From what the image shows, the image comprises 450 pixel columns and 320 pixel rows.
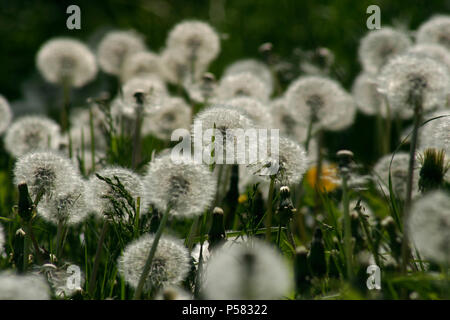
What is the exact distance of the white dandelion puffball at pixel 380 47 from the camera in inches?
133

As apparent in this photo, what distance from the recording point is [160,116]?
3348mm

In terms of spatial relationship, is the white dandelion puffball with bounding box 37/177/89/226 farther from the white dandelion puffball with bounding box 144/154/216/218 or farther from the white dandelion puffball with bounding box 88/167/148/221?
the white dandelion puffball with bounding box 144/154/216/218

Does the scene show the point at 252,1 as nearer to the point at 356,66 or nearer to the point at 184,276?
the point at 356,66

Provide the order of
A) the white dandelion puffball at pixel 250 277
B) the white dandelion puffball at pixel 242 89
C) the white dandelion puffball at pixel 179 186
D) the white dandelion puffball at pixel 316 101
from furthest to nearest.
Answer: the white dandelion puffball at pixel 242 89
the white dandelion puffball at pixel 316 101
the white dandelion puffball at pixel 179 186
the white dandelion puffball at pixel 250 277

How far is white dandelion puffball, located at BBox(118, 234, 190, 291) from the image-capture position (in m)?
1.70

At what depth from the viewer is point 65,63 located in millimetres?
4004

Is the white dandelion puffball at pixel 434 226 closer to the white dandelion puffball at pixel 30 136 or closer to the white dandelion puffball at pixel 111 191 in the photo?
the white dandelion puffball at pixel 111 191

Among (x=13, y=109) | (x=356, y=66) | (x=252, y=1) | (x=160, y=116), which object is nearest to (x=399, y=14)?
(x=356, y=66)

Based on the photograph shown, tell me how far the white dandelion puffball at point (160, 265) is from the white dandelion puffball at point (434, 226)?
27.5 inches

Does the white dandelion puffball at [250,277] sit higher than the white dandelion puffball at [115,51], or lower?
lower

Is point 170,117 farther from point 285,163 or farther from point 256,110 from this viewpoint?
point 285,163

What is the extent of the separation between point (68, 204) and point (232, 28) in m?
4.70

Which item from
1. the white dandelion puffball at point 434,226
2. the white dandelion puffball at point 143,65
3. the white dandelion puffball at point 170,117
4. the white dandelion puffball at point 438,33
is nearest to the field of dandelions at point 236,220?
the white dandelion puffball at point 434,226

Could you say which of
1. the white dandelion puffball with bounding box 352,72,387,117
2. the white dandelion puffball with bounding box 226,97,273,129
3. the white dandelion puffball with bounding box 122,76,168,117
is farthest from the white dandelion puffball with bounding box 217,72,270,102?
the white dandelion puffball with bounding box 352,72,387,117
